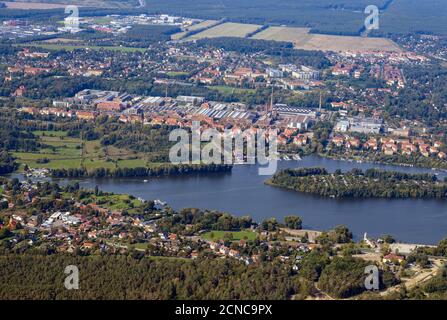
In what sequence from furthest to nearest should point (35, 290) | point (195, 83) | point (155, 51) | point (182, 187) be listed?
point (155, 51) < point (195, 83) < point (182, 187) < point (35, 290)

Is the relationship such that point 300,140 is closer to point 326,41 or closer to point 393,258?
point 393,258

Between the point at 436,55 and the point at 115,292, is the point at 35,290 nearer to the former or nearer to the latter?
the point at 115,292

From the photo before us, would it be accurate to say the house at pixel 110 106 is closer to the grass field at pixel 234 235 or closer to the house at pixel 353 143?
the house at pixel 353 143

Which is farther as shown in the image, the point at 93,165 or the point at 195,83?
the point at 195,83

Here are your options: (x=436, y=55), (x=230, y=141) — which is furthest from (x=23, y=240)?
(x=436, y=55)

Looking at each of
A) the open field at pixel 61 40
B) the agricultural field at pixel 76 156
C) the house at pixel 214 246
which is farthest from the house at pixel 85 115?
the open field at pixel 61 40
